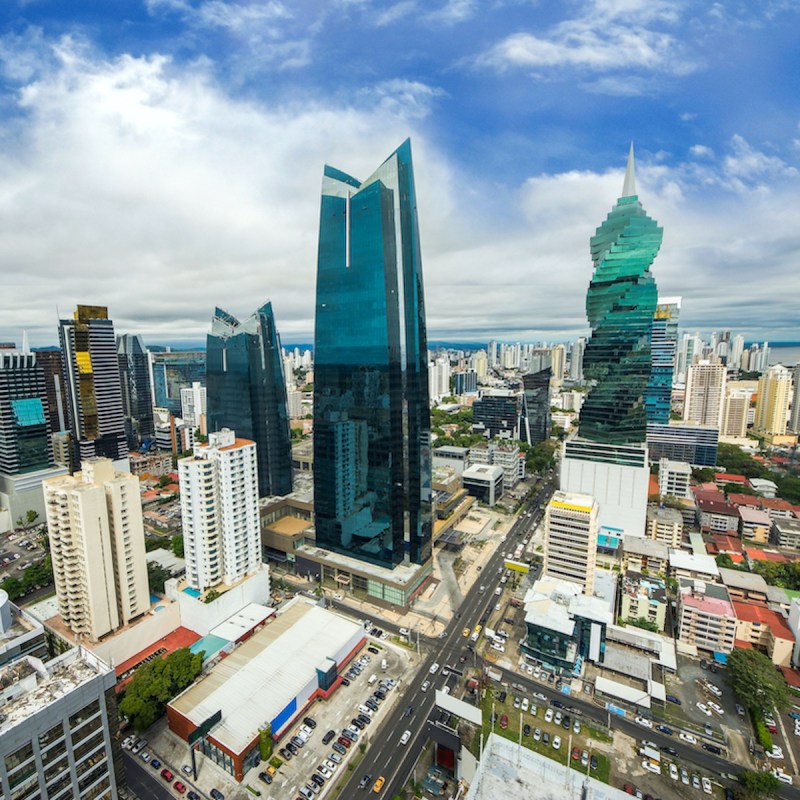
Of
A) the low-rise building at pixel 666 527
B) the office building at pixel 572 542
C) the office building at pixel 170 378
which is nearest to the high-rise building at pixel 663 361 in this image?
the low-rise building at pixel 666 527

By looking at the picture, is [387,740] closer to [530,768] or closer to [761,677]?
[530,768]

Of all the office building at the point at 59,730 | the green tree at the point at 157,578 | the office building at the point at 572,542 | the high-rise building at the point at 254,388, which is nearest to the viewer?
the office building at the point at 59,730

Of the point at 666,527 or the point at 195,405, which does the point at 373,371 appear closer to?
the point at 666,527

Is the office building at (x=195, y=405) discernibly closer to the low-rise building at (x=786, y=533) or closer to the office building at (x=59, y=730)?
the office building at (x=59, y=730)

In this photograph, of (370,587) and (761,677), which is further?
(370,587)

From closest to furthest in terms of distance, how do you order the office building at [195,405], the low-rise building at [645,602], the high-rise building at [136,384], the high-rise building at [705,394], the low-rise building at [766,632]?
the low-rise building at [766,632] → the low-rise building at [645,602] → the high-rise building at [705,394] → the office building at [195,405] → the high-rise building at [136,384]

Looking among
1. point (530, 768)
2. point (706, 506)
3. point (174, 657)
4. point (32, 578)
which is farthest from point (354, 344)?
point (706, 506)
